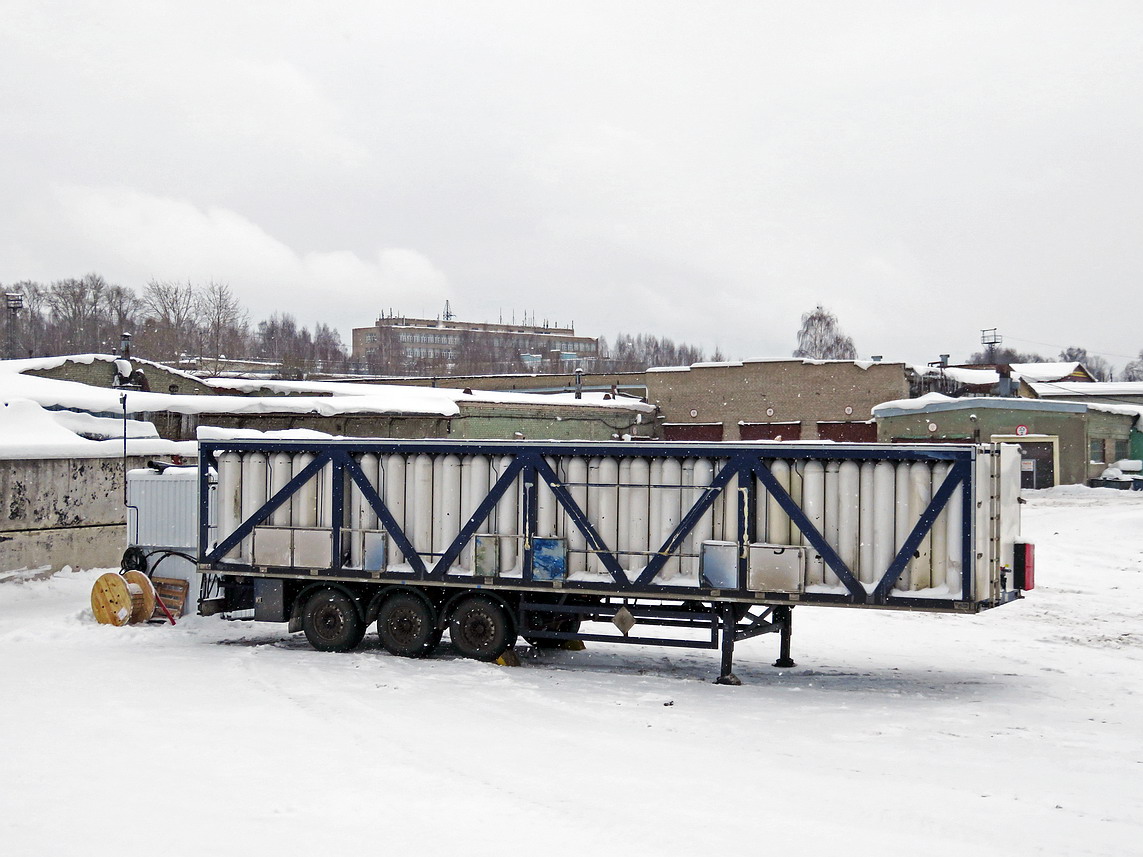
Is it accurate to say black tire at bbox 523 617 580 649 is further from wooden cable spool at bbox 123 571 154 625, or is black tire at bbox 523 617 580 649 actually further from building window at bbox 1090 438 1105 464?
building window at bbox 1090 438 1105 464

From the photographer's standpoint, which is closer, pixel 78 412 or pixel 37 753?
pixel 37 753

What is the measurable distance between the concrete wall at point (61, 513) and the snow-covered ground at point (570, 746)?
276 cm

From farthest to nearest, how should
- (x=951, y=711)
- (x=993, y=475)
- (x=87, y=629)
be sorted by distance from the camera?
(x=87, y=629), (x=993, y=475), (x=951, y=711)

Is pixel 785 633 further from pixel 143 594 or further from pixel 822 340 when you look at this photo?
pixel 822 340

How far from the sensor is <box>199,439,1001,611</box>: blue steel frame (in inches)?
458

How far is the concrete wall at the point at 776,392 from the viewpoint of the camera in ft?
172

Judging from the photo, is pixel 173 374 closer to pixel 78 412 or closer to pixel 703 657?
pixel 78 412

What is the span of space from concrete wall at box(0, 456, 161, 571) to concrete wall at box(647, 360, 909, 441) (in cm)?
3783

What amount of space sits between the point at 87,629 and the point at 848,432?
42.6 metres

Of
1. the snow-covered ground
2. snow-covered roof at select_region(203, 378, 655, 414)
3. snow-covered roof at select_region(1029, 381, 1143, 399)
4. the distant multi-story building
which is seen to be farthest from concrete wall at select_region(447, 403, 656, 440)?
the distant multi-story building

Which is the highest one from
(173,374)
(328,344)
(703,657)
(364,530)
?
(328,344)

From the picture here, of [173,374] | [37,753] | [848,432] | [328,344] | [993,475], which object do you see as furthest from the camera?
[328,344]

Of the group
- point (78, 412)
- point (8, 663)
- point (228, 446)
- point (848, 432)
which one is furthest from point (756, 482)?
point (848, 432)

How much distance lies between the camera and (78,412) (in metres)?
24.1
